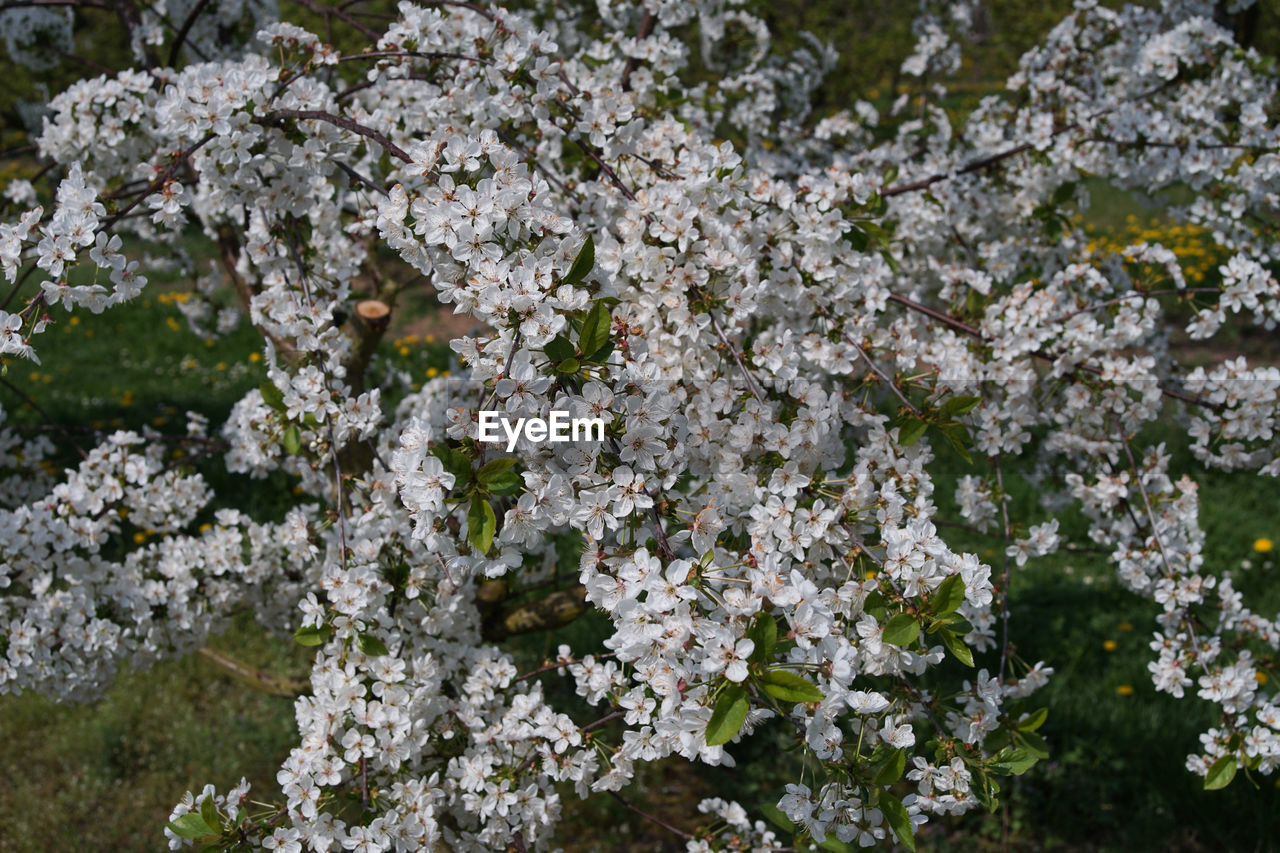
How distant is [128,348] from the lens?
781 centimetres

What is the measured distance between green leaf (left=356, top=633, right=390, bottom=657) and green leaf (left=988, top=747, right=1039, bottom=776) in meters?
1.22

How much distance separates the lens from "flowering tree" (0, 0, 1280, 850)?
142cm

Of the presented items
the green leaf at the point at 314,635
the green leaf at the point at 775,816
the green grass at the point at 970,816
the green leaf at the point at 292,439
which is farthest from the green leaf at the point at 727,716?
the green grass at the point at 970,816

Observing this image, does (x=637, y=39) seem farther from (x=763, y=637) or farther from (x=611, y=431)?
(x=763, y=637)

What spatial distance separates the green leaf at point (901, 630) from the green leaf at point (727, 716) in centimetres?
31

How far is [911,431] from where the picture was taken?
1.83 m

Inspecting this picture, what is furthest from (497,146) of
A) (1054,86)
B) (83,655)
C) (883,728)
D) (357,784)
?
(1054,86)

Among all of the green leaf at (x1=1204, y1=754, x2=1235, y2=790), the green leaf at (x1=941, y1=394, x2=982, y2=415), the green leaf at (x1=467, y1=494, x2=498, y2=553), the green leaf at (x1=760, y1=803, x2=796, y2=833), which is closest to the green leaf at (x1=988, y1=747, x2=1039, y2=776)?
the green leaf at (x1=760, y1=803, x2=796, y2=833)

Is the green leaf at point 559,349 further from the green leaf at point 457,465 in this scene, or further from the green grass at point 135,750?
the green grass at point 135,750

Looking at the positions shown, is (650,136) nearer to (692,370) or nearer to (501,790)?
(692,370)

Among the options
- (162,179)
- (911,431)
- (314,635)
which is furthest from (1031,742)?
(162,179)

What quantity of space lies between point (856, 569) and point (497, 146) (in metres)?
1.00

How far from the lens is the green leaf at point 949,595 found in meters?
1.42

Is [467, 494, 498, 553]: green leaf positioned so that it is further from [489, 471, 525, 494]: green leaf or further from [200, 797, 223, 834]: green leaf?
[200, 797, 223, 834]: green leaf
